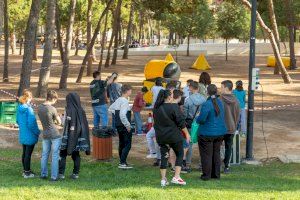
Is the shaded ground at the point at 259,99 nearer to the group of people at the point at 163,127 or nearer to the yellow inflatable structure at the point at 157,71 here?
the yellow inflatable structure at the point at 157,71

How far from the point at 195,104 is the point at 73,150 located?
7.72 feet

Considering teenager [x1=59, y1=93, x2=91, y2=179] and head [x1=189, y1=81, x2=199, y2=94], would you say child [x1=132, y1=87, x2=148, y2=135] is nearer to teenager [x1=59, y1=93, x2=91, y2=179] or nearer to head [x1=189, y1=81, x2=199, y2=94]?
head [x1=189, y1=81, x2=199, y2=94]

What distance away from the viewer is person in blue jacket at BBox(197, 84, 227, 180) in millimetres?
9289

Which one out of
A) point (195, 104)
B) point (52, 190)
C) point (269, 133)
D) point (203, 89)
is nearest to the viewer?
point (52, 190)

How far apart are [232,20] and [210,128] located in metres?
42.6

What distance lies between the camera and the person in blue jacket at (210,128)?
9.29 m

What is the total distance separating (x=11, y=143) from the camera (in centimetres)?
1381

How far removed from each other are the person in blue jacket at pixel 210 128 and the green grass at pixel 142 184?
36cm

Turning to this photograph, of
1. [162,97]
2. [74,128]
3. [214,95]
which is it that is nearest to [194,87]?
[214,95]

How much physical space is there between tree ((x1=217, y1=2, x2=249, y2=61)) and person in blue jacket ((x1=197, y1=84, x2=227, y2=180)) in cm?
4182

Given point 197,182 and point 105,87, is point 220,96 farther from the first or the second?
point 105,87

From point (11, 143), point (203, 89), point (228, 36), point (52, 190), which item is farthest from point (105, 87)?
point (228, 36)

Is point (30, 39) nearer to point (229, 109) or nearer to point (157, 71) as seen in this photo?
point (157, 71)

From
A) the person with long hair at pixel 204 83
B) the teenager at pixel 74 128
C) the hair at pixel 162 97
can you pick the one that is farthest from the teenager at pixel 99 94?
the hair at pixel 162 97
